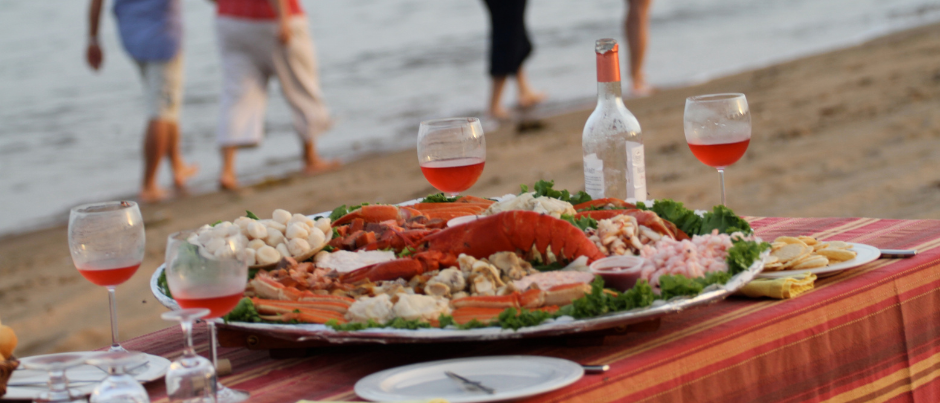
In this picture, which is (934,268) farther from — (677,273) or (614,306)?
(614,306)

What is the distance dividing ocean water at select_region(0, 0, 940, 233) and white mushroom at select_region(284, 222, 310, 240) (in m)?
8.36

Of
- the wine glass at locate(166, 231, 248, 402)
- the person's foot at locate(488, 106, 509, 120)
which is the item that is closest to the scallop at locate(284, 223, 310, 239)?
the wine glass at locate(166, 231, 248, 402)

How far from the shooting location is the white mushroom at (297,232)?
193cm

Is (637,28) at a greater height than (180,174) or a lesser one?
greater

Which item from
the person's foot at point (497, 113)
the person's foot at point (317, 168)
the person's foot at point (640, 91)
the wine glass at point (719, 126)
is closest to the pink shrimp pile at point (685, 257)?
the wine glass at point (719, 126)

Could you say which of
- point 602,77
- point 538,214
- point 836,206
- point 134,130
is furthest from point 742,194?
point 134,130

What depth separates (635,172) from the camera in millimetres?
2209

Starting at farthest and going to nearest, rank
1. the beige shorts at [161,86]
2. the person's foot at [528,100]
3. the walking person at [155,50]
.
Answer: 1. the person's foot at [528,100]
2. the beige shorts at [161,86]
3. the walking person at [155,50]

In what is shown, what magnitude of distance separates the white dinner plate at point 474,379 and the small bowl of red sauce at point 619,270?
230 millimetres

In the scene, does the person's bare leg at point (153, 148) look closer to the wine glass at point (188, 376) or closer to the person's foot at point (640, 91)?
the person's foot at point (640, 91)

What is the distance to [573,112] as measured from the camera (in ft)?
37.7

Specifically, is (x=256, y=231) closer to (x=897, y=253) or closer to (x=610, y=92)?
(x=610, y=92)

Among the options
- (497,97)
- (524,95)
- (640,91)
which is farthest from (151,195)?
(640,91)

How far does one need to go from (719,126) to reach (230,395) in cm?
131
